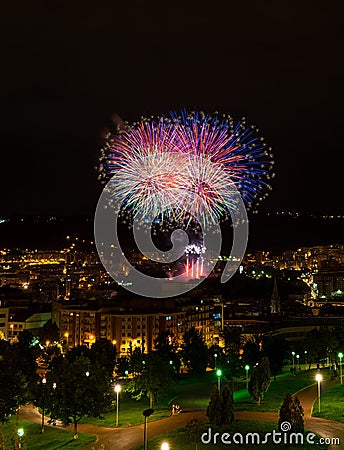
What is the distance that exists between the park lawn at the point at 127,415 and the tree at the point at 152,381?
0.19 metres

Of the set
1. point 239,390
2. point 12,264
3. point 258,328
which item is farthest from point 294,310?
point 12,264

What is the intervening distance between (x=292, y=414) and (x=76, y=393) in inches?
155

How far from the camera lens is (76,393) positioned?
37.3 ft

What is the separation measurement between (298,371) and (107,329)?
9.34m

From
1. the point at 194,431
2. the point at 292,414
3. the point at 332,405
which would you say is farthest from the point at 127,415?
the point at 292,414

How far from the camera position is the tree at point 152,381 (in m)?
13.2

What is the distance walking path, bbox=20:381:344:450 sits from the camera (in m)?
10.0

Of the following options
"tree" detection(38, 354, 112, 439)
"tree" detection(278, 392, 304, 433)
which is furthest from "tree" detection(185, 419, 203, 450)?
"tree" detection(38, 354, 112, 439)

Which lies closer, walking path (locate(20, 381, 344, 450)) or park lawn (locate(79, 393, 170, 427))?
walking path (locate(20, 381, 344, 450))

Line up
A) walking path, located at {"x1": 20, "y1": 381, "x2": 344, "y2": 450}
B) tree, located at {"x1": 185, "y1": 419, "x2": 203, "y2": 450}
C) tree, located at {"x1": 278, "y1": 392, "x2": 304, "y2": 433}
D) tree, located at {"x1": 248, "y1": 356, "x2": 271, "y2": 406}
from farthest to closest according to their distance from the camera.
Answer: tree, located at {"x1": 248, "y1": 356, "x2": 271, "y2": 406}
walking path, located at {"x1": 20, "y1": 381, "x2": 344, "y2": 450}
tree, located at {"x1": 278, "y1": 392, "x2": 304, "y2": 433}
tree, located at {"x1": 185, "y1": 419, "x2": 203, "y2": 450}

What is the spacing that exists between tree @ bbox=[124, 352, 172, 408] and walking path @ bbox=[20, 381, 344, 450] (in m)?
1.15

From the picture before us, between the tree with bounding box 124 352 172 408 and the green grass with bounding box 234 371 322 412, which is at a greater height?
the tree with bounding box 124 352 172 408

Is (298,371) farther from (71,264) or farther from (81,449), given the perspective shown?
(71,264)

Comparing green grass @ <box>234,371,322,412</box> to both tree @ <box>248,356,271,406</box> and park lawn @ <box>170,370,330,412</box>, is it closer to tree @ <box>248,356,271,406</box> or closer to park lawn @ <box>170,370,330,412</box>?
park lawn @ <box>170,370,330,412</box>
